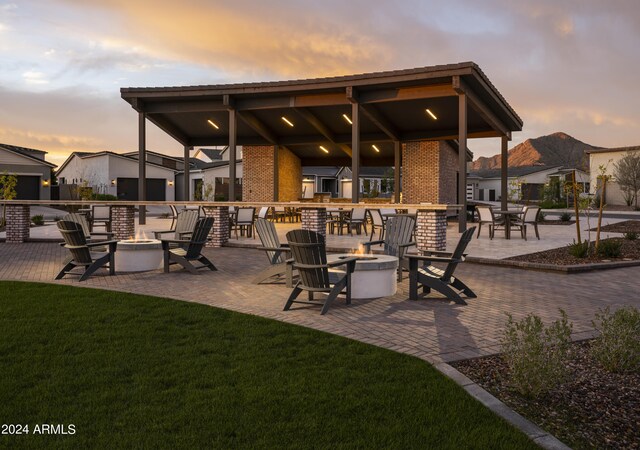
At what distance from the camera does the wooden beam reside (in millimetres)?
20656

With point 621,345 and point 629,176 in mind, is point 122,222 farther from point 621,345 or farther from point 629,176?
point 629,176

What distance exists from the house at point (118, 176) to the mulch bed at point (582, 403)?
1624 inches

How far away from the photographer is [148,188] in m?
43.0

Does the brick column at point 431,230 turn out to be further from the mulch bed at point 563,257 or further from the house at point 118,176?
the house at point 118,176

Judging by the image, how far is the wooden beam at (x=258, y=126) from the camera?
20656 millimetres

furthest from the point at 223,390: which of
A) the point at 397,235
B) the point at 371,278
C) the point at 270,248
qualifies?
the point at 397,235

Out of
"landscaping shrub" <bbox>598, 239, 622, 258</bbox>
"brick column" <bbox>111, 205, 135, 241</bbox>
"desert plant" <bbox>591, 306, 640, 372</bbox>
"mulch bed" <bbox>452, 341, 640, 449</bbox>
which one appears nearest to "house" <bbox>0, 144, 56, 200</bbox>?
"brick column" <bbox>111, 205, 135, 241</bbox>

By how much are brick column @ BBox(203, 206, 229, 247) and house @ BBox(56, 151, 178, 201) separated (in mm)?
30183

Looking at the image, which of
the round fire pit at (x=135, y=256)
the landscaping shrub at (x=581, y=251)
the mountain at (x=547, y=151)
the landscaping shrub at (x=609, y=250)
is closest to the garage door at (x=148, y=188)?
the round fire pit at (x=135, y=256)

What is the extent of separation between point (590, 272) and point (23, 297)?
9076mm

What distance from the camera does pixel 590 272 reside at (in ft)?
31.1

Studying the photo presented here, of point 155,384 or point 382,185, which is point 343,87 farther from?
point 382,185

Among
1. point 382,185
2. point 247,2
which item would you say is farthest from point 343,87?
point 382,185

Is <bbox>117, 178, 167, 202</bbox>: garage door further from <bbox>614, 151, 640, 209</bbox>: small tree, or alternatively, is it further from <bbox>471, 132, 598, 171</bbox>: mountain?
<bbox>471, 132, 598, 171</bbox>: mountain
